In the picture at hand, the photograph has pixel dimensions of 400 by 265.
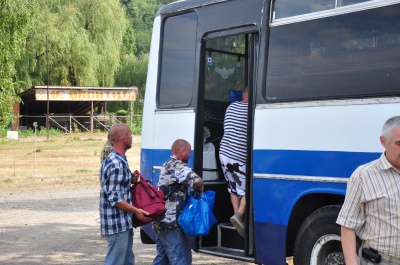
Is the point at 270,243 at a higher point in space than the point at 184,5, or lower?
lower

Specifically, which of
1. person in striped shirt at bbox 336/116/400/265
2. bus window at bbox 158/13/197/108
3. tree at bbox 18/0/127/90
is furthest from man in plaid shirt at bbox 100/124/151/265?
tree at bbox 18/0/127/90

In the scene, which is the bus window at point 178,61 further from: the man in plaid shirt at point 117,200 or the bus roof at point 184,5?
the man in plaid shirt at point 117,200

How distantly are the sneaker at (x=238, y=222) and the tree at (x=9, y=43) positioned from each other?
2126 cm

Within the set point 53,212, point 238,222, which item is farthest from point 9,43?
point 238,222

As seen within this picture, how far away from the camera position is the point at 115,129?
679 centimetres

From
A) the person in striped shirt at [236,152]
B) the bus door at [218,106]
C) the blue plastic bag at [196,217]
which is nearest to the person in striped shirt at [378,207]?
the blue plastic bag at [196,217]

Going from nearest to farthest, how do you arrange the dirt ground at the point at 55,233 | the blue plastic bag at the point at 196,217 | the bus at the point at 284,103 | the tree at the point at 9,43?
the bus at the point at 284,103
the blue plastic bag at the point at 196,217
the dirt ground at the point at 55,233
the tree at the point at 9,43

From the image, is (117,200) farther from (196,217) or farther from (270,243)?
(270,243)

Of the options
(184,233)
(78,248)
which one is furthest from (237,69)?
(78,248)

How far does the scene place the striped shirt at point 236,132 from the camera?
25.5 ft

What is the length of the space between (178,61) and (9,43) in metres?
20.7

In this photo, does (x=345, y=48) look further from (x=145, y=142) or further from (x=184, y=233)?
(x=145, y=142)

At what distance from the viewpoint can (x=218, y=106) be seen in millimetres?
8445

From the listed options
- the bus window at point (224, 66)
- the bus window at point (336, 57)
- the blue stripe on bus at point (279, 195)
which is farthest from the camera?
the bus window at point (224, 66)
